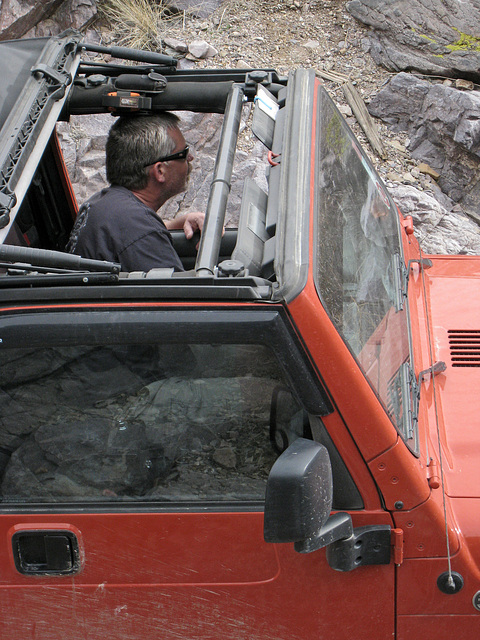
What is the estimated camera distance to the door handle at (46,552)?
1739 millimetres

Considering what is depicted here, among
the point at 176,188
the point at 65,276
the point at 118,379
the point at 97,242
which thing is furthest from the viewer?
the point at 176,188

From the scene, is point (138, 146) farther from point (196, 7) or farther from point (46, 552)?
point (196, 7)

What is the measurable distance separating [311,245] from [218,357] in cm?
36

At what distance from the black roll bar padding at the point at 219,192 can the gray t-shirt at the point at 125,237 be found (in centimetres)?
55

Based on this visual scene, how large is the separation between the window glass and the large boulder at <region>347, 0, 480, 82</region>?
6.72m

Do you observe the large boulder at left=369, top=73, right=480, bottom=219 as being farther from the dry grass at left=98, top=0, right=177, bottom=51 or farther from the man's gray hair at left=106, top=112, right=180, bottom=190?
the man's gray hair at left=106, top=112, right=180, bottom=190

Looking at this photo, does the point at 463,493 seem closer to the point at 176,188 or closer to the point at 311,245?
the point at 311,245

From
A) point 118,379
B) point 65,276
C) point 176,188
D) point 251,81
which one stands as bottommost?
point 118,379

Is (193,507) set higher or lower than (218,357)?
lower

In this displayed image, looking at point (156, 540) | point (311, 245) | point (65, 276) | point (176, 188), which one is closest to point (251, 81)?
point (176, 188)

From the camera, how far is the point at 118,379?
171 cm

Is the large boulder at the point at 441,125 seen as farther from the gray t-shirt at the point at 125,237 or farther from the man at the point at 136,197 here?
the gray t-shirt at the point at 125,237

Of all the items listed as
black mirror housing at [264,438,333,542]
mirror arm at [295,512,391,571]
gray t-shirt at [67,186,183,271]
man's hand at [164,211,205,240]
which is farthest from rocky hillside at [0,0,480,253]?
black mirror housing at [264,438,333,542]

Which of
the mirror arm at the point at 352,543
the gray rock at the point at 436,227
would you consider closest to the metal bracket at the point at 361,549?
the mirror arm at the point at 352,543
